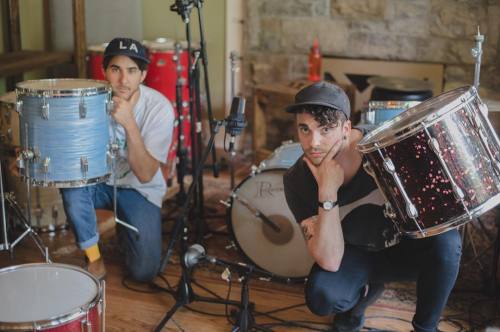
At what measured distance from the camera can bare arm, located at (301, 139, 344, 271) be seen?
2025 mm

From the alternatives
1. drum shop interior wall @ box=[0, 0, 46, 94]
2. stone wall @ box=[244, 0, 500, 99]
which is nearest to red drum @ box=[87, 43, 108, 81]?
drum shop interior wall @ box=[0, 0, 46, 94]

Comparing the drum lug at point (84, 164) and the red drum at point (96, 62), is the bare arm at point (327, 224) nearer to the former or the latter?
the drum lug at point (84, 164)

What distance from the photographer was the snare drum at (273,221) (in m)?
2.68

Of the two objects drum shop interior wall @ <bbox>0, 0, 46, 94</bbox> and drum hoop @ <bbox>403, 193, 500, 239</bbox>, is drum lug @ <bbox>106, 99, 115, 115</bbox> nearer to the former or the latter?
drum hoop @ <bbox>403, 193, 500, 239</bbox>

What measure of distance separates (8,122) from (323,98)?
158cm

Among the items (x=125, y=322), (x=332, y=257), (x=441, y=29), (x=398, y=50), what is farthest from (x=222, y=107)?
(x=332, y=257)

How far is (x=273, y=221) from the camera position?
2711mm

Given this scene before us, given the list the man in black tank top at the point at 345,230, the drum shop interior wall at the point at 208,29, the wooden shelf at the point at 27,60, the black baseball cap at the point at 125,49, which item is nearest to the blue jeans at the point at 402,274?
the man in black tank top at the point at 345,230

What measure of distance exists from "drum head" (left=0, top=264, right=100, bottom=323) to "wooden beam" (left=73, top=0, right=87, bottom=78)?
1909 mm

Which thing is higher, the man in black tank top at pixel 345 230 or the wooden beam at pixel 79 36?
the wooden beam at pixel 79 36

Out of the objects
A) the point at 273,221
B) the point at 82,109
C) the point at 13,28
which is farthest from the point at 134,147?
the point at 13,28

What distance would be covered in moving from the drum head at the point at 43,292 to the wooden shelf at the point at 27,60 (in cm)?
154

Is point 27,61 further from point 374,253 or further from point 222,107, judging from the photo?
point 374,253

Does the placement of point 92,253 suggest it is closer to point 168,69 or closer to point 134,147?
point 134,147
